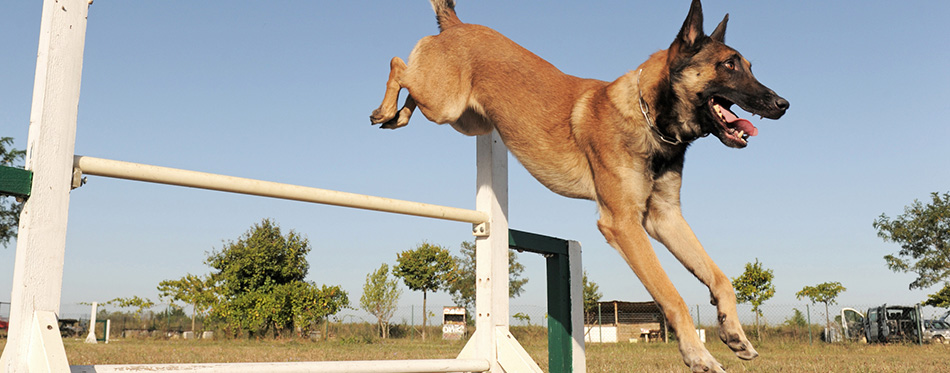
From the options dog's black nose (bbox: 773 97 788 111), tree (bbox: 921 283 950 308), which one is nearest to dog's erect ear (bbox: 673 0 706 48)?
dog's black nose (bbox: 773 97 788 111)

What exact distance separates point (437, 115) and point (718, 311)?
1.65 metres

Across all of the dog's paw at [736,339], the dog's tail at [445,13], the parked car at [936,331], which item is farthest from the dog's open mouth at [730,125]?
the parked car at [936,331]

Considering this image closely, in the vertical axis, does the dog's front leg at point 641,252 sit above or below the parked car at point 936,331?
above

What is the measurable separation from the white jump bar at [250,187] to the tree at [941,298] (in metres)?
35.4

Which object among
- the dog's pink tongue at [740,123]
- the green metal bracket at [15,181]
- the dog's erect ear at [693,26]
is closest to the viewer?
the green metal bracket at [15,181]

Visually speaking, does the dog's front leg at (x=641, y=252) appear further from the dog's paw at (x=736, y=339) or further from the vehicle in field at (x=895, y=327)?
the vehicle in field at (x=895, y=327)

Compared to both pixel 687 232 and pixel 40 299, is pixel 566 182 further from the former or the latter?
pixel 40 299

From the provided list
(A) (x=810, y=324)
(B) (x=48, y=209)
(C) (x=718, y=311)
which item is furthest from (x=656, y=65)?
(A) (x=810, y=324)

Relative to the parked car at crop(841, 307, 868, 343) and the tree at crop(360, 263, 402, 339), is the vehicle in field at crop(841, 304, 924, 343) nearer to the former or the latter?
the parked car at crop(841, 307, 868, 343)

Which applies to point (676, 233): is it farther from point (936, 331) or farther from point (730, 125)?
point (936, 331)

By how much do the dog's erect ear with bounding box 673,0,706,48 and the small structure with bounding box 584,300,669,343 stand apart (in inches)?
1014

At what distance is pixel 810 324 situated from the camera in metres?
21.7

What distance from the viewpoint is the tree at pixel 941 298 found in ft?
99.9

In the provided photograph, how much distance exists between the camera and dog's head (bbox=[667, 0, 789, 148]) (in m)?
2.40
